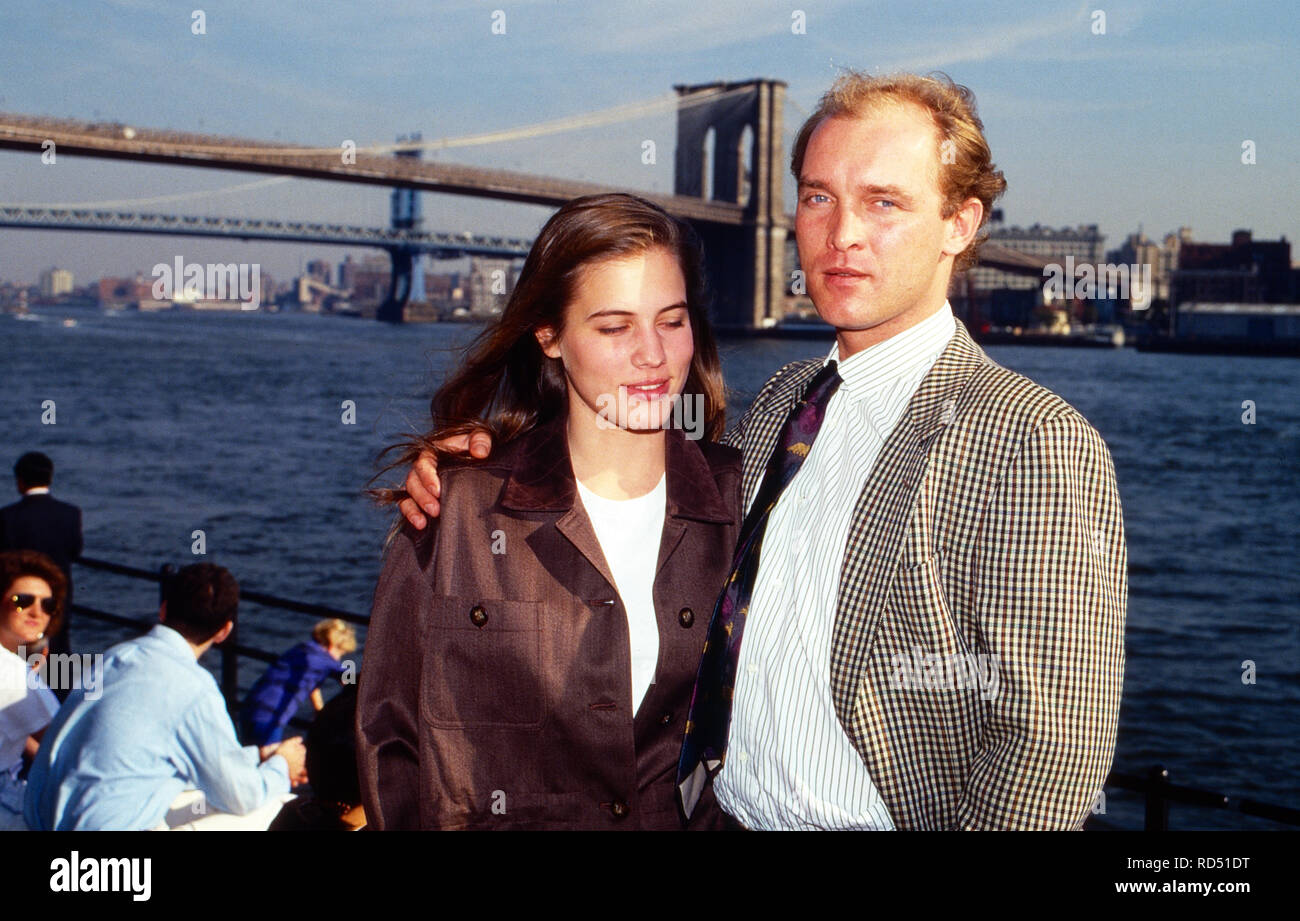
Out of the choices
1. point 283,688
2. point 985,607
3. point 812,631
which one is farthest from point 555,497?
point 283,688

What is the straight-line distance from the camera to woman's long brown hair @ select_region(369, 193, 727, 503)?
2008mm

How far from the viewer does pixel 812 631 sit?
5.82 feet

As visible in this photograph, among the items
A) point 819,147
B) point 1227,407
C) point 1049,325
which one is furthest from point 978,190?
point 1049,325

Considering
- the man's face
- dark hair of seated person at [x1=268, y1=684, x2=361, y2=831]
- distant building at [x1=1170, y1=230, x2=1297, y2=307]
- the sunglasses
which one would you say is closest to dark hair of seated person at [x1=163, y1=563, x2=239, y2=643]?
dark hair of seated person at [x1=268, y1=684, x2=361, y2=831]

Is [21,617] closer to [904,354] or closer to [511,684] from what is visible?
[511,684]

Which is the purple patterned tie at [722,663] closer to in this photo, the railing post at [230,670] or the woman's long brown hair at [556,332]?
the woman's long brown hair at [556,332]

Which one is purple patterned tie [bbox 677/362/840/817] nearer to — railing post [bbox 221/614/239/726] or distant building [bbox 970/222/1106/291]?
railing post [bbox 221/614/239/726]

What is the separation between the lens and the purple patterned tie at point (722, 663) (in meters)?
1.87

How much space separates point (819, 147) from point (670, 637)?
728 millimetres

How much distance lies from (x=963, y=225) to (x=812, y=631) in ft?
1.99

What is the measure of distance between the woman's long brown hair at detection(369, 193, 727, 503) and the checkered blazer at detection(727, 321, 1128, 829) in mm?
520

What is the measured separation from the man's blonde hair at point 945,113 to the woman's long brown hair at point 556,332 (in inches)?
13.4

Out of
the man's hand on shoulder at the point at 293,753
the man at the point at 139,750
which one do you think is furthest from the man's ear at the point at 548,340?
the man's hand on shoulder at the point at 293,753
